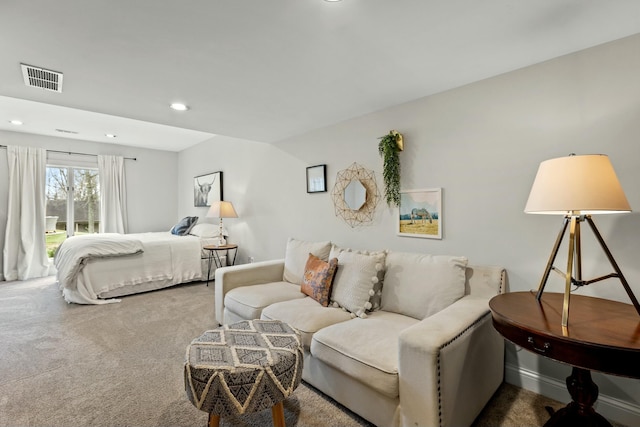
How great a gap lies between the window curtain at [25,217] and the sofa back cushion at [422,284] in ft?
19.4

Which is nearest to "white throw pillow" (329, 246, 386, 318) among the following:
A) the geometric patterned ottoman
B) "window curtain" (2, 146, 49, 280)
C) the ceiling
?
the geometric patterned ottoman

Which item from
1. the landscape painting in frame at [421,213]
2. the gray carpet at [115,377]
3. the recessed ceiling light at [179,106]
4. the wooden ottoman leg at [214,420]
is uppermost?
the recessed ceiling light at [179,106]

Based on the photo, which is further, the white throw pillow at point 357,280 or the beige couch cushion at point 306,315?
the white throw pillow at point 357,280

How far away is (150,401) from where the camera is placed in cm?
188

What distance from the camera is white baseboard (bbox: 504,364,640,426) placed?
1.66 m

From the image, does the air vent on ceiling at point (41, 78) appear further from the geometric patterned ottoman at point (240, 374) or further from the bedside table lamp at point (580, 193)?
the bedside table lamp at point (580, 193)

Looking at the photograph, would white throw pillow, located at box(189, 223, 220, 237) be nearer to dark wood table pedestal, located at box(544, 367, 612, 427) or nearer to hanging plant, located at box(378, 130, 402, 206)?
hanging plant, located at box(378, 130, 402, 206)

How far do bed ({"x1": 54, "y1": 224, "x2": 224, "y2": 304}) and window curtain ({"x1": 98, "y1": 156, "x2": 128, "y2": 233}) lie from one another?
158cm

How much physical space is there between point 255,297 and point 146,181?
16.5 ft

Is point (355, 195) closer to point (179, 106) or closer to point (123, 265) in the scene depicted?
point (179, 106)

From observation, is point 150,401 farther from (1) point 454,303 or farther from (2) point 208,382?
(1) point 454,303

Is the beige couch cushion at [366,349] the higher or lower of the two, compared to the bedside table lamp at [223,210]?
lower

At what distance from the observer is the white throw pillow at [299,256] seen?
9.43 feet

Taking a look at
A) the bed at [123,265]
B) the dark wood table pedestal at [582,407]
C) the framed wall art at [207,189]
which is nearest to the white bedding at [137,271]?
the bed at [123,265]
